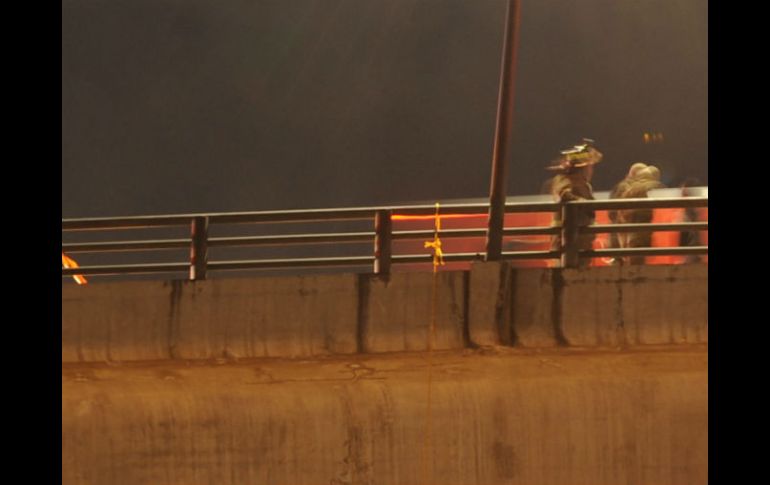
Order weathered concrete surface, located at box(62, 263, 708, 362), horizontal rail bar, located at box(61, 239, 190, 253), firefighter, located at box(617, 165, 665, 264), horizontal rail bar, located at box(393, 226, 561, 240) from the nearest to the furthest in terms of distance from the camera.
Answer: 1. weathered concrete surface, located at box(62, 263, 708, 362)
2. horizontal rail bar, located at box(393, 226, 561, 240)
3. horizontal rail bar, located at box(61, 239, 190, 253)
4. firefighter, located at box(617, 165, 665, 264)

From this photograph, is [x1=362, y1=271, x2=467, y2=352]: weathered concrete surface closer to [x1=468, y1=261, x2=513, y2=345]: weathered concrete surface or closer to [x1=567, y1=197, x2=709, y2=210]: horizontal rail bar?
[x1=468, y1=261, x2=513, y2=345]: weathered concrete surface

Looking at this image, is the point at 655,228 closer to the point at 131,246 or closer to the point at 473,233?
the point at 473,233

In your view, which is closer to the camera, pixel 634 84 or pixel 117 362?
pixel 117 362

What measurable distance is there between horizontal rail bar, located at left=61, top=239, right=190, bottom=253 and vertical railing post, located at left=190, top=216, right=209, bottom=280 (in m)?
0.12

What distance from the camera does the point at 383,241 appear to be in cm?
1266

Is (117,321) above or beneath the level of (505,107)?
beneath

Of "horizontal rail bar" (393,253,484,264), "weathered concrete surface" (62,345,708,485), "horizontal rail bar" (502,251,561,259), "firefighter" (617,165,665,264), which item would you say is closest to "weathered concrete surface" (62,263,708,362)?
"weathered concrete surface" (62,345,708,485)

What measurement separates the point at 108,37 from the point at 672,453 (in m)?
28.5

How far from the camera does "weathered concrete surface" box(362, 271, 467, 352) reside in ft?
39.9

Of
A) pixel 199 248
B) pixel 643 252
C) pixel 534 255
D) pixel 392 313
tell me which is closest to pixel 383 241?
pixel 392 313

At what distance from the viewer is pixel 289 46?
1411 inches

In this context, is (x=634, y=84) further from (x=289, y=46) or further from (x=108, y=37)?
(x=108, y=37)

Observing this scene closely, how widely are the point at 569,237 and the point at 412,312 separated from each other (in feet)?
5.74
